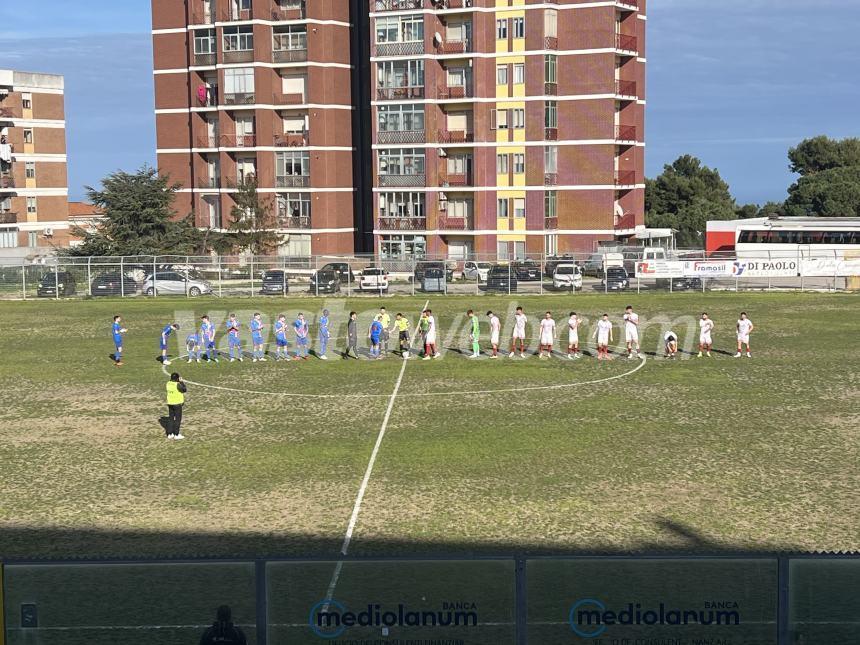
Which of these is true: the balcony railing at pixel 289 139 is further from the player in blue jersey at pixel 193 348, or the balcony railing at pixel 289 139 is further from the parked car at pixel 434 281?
the player in blue jersey at pixel 193 348

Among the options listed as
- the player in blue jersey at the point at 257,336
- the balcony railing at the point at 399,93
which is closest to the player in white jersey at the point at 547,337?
the player in blue jersey at the point at 257,336

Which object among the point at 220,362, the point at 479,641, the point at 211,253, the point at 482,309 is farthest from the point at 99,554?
the point at 211,253

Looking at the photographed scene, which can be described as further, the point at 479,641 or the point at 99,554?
the point at 99,554

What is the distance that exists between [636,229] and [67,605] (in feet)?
220

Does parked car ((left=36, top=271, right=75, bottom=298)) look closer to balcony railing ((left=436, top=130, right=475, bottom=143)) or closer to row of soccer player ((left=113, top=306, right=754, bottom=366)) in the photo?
row of soccer player ((left=113, top=306, right=754, bottom=366))

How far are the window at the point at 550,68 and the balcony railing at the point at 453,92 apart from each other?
549 centimetres

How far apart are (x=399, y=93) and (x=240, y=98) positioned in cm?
1217

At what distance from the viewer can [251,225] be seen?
69625 mm

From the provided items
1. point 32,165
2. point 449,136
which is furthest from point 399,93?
point 32,165

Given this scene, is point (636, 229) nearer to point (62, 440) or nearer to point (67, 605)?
point (62, 440)

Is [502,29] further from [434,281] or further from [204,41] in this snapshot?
[434,281]

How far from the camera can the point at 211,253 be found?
7031 cm

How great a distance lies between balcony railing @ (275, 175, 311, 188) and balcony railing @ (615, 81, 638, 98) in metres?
23.3

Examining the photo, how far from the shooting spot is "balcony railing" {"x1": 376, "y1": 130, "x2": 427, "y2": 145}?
7069cm
